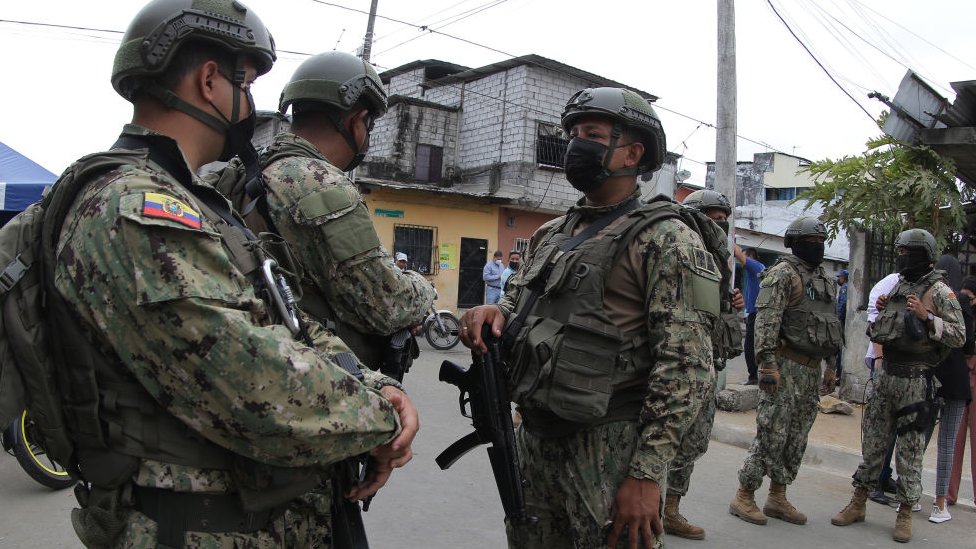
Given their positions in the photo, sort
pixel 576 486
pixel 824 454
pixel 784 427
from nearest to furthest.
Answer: pixel 576 486 → pixel 784 427 → pixel 824 454

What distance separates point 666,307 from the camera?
2.34 meters

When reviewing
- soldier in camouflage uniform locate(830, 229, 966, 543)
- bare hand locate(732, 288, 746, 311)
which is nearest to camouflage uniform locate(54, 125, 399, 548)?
bare hand locate(732, 288, 746, 311)

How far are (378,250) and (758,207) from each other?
34.7 meters

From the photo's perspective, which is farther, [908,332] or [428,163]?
[428,163]

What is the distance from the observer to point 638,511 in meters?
2.23

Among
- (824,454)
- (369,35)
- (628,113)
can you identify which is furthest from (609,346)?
(369,35)

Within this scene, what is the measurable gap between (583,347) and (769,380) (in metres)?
3.12

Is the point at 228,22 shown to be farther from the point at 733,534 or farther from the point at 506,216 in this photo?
the point at 506,216

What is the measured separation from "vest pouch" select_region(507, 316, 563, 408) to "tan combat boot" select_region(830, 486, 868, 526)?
352cm

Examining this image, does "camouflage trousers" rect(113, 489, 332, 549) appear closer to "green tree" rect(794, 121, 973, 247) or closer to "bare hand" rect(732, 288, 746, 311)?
"bare hand" rect(732, 288, 746, 311)

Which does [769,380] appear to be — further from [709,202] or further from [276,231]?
[276,231]

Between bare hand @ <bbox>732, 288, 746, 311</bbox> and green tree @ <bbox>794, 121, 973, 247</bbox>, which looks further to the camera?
green tree @ <bbox>794, 121, 973, 247</bbox>

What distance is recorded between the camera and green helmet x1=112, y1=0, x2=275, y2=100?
1.52m

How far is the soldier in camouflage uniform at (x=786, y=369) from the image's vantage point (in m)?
4.95
